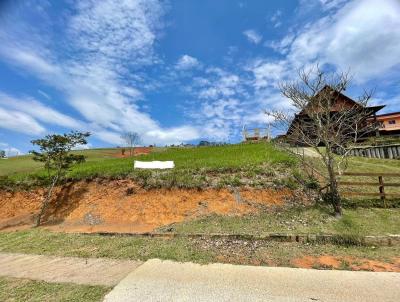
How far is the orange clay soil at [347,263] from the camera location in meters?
6.13

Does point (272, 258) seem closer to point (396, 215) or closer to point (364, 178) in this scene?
point (396, 215)

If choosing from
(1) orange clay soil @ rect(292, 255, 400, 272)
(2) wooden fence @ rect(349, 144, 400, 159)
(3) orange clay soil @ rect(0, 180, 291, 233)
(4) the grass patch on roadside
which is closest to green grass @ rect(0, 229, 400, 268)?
(4) the grass patch on roadside

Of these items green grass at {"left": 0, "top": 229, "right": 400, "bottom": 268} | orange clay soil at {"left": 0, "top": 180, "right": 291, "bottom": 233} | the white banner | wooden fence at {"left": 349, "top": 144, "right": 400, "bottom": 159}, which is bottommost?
green grass at {"left": 0, "top": 229, "right": 400, "bottom": 268}

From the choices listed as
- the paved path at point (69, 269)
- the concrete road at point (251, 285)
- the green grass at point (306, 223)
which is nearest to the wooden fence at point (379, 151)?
the green grass at point (306, 223)

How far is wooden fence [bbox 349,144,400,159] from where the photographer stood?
19312 mm

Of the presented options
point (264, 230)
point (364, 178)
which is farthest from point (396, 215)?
point (264, 230)

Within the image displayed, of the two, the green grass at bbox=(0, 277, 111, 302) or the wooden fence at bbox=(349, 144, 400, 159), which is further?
the wooden fence at bbox=(349, 144, 400, 159)

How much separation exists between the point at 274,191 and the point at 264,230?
294cm

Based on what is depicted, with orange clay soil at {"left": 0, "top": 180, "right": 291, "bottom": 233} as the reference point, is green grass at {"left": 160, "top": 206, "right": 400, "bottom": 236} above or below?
below

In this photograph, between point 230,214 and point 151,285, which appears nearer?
point 151,285

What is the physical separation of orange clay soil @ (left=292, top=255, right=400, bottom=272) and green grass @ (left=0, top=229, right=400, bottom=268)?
0.67 ft

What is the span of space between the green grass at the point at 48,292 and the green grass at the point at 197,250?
176cm

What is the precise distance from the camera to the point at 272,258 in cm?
682

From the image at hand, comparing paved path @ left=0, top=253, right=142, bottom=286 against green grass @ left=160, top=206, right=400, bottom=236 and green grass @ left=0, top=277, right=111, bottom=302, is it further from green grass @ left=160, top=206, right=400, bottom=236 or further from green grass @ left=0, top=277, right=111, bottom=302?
green grass @ left=160, top=206, right=400, bottom=236
